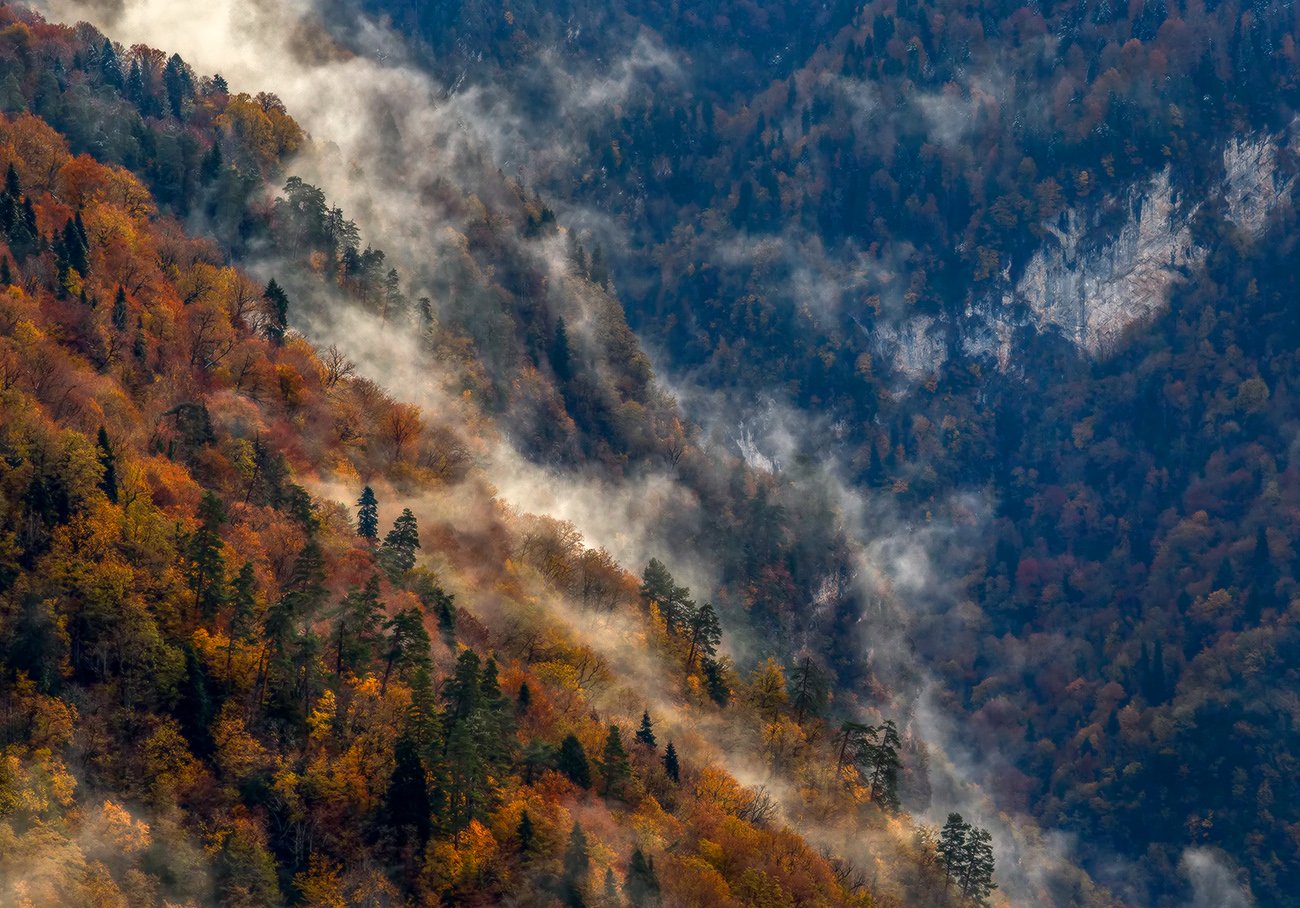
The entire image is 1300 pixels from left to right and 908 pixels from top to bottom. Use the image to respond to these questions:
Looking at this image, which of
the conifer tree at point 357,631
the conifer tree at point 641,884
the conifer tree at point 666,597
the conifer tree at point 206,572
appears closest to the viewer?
the conifer tree at point 206,572

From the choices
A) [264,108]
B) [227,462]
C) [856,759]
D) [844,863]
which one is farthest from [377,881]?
[264,108]

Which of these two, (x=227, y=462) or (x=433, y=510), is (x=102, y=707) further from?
(x=433, y=510)

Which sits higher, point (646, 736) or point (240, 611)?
point (646, 736)

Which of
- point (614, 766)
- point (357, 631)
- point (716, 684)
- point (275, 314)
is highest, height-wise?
point (275, 314)

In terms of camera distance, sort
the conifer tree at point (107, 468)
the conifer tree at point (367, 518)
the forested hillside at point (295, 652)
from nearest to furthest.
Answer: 1. the forested hillside at point (295, 652)
2. the conifer tree at point (107, 468)
3. the conifer tree at point (367, 518)

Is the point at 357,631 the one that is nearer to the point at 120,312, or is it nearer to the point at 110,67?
the point at 120,312

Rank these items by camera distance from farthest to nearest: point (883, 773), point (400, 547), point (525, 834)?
1. point (883, 773)
2. point (400, 547)
3. point (525, 834)

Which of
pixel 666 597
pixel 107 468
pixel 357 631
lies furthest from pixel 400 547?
pixel 666 597

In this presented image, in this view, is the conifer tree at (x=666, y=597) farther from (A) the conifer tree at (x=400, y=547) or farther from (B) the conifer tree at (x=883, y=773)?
(A) the conifer tree at (x=400, y=547)

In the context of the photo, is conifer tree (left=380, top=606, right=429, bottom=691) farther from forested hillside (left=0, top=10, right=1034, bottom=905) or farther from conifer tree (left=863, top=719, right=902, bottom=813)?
conifer tree (left=863, top=719, right=902, bottom=813)

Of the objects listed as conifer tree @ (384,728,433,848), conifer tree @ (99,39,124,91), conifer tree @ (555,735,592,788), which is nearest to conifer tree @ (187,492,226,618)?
conifer tree @ (384,728,433,848)

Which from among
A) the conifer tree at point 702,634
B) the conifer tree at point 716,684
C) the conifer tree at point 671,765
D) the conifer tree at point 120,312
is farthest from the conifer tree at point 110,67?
the conifer tree at point 671,765
